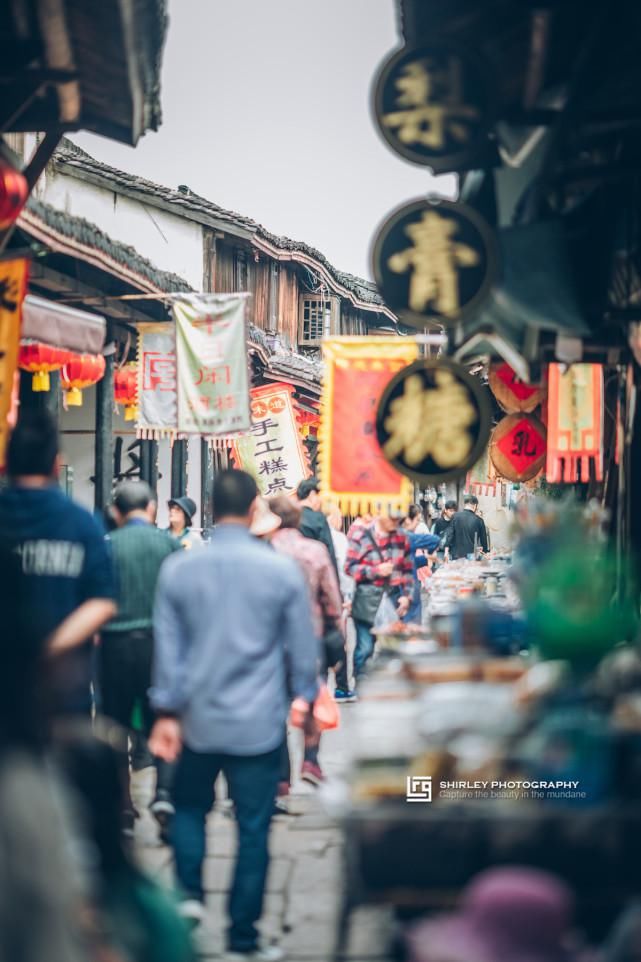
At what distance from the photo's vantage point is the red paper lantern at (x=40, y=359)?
1248 cm

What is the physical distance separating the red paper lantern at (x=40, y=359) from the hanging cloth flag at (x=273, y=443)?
11.0m

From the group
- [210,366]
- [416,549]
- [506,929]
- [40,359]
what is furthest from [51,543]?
[210,366]

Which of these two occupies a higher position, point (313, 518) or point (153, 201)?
point (153, 201)

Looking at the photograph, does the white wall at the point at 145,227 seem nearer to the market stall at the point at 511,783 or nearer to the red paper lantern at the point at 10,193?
the red paper lantern at the point at 10,193

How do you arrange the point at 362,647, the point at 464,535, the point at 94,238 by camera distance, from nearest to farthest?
the point at 362,647
the point at 94,238
the point at 464,535

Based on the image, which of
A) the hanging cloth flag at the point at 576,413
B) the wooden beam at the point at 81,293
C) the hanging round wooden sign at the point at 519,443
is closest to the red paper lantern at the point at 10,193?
the hanging cloth flag at the point at 576,413

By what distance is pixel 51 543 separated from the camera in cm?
621

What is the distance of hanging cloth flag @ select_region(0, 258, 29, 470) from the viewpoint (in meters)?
7.56

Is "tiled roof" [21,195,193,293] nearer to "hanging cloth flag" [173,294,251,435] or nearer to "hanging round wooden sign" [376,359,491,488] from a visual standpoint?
"hanging cloth flag" [173,294,251,435]

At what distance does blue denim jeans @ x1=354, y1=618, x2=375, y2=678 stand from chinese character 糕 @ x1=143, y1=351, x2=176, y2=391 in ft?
18.1

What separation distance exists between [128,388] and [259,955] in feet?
44.6

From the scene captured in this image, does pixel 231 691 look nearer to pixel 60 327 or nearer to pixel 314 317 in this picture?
pixel 60 327

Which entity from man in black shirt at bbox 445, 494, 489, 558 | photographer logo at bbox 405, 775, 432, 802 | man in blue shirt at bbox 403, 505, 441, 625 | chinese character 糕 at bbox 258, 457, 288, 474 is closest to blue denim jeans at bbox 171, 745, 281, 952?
photographer logo at bbox 405, 775, 432, 802

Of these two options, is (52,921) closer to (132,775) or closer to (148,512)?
(148,512)
